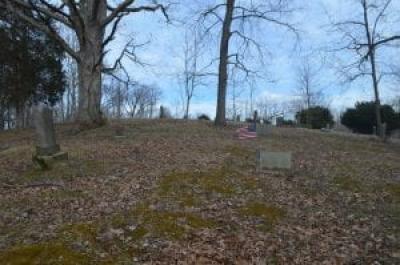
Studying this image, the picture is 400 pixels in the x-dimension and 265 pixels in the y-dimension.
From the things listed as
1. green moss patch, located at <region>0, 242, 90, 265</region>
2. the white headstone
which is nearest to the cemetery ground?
green moss patch, located at <region>0, 242, 90, 265</region>

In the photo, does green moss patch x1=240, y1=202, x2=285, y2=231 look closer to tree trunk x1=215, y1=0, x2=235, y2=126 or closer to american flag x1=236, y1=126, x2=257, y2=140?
american flag x1=236, y1=126, x2=257, y2=140

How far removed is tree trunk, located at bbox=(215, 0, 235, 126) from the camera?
23.7 meters

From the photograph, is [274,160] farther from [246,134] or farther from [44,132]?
[246,134]

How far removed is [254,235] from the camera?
8156 mm

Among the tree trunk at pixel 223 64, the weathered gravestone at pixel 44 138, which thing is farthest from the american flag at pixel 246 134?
the weathered gravestone at pixel 44 138

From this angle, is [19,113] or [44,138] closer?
[44,138]

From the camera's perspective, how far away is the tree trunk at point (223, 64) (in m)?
23.7

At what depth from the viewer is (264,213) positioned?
360 inches

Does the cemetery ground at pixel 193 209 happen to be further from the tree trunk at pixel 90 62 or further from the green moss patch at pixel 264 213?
Result: the tree trunk at pixel 90 62

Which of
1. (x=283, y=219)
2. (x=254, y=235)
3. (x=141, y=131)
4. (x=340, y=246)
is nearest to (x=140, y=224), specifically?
(x=254, y=235)

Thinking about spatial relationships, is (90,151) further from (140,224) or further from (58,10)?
(58,10)

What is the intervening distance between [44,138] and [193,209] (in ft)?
16.8

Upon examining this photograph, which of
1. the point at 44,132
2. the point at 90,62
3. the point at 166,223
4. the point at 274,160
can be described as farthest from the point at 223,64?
the point at 166,223

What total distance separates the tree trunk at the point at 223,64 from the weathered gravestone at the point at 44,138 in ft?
40.0
